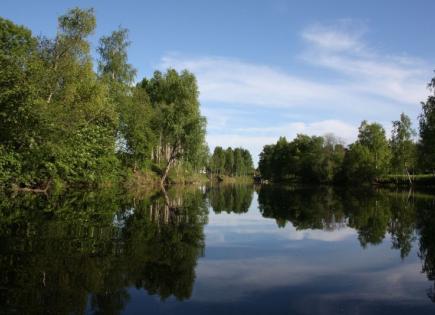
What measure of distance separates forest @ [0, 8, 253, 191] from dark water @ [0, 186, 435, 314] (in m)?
13.5

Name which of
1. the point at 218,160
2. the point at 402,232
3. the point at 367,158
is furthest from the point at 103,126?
the point at 218,160

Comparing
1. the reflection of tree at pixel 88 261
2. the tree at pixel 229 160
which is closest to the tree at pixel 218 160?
the tree at pixel 229 160

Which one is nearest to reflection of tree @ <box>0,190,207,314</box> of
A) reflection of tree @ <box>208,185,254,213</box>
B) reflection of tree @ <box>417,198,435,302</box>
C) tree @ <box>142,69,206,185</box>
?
reflection of tree @ <box>417,198,435,302</box>

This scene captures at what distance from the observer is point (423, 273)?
9953 mm

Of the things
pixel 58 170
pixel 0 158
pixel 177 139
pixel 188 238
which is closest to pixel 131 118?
pixel 177 139

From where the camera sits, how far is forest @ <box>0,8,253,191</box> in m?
29.1

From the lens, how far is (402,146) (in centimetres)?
9106

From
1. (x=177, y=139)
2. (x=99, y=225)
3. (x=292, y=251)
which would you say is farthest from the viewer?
(x=177, y=139)

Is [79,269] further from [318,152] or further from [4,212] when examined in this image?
[318,152]

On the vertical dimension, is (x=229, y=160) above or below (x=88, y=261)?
above

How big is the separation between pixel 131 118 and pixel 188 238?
41551 millimetres

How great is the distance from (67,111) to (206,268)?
2560 cm

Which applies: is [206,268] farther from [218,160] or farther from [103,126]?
[218,160]

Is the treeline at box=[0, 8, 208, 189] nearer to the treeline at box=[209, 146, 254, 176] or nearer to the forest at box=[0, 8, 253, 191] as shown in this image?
the forest at box=[0, 8, 253, 191]
